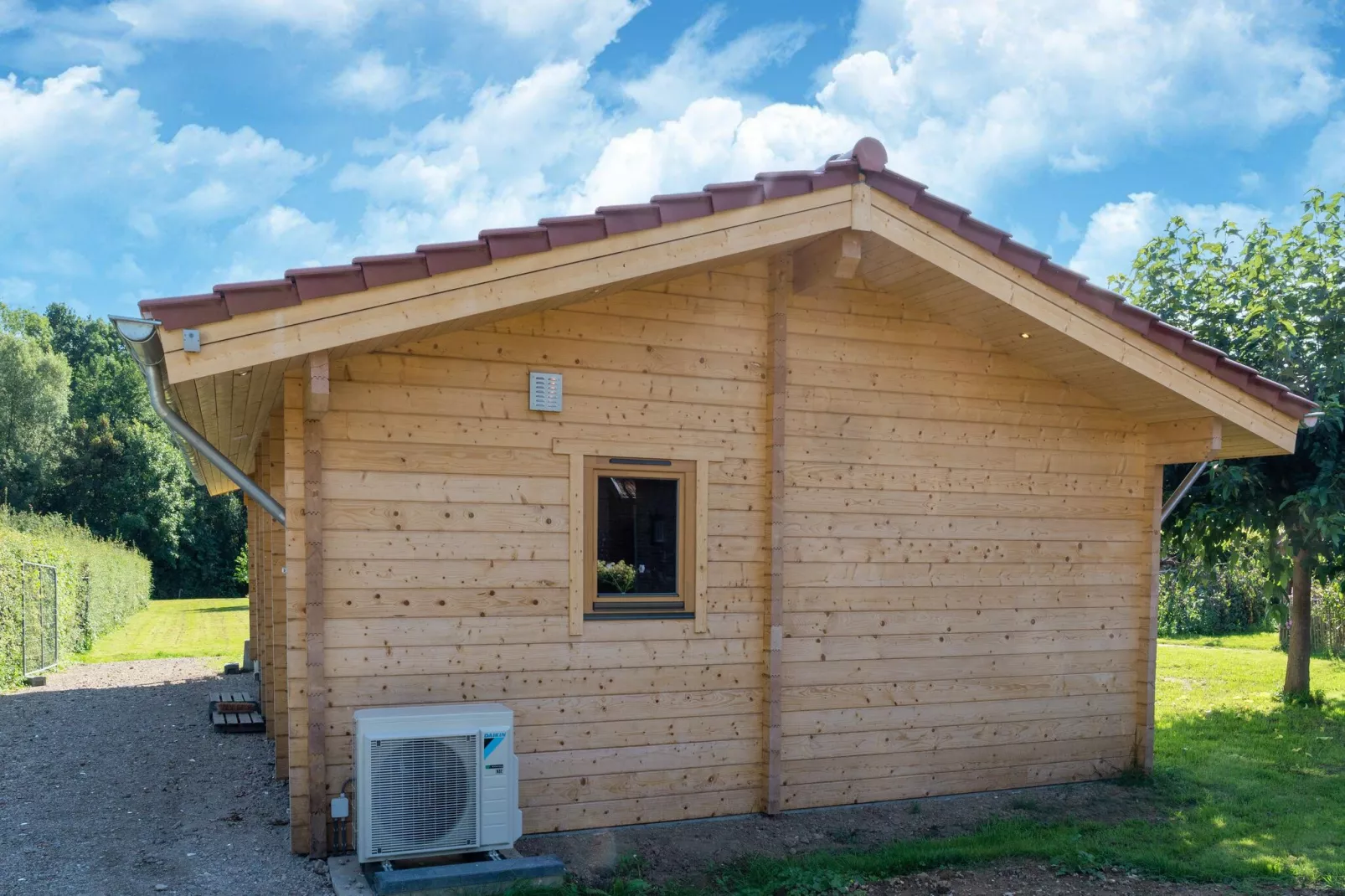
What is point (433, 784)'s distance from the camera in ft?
Result: 15.4

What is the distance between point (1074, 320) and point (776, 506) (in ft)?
7.45

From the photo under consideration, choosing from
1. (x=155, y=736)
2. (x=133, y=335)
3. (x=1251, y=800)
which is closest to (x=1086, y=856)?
(x=1251, y=800)

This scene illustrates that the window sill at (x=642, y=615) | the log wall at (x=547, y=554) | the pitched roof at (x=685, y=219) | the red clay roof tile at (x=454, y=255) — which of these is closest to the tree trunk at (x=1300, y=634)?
the pitched roof at (x=685, y=219)

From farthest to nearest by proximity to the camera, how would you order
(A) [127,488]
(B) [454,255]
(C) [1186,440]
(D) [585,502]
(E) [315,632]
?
(A) [127,488] → (C) [1186,440] → (D) [585,502] → (E) [315,632] → (B) [454,255]

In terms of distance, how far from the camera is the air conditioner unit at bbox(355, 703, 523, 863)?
4.61 m

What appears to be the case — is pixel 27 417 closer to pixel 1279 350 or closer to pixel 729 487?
pixel 729 487

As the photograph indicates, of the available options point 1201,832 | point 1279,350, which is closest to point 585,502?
point 1201,832

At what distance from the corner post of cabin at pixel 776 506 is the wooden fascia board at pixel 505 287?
23.6 inches

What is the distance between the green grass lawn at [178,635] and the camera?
16.5 m

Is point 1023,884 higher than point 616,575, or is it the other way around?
point 616,575

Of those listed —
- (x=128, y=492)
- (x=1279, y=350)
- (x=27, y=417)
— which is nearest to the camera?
(x=1279, y=350)

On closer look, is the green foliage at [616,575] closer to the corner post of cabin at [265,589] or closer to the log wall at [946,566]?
the log wall at [946,566]

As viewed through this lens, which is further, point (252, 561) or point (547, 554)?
point (252, 561)

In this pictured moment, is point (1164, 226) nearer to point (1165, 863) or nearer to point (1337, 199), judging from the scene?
point (1337, 199)
